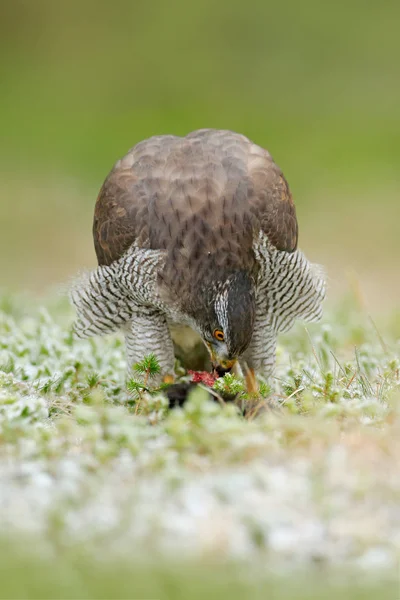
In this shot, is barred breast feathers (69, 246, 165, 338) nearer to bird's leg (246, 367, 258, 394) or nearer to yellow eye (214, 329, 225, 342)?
yellow eye (214, 329, 225, 342)

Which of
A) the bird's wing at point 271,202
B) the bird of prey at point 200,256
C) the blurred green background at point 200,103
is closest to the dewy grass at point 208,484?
the bird of prey at point 200,256

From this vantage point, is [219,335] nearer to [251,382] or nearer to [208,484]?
[251,382]

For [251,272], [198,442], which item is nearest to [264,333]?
[251,272]

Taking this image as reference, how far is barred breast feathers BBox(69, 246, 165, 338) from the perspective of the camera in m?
5.97

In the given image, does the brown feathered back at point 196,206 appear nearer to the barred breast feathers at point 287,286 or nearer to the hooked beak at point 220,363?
the barred breast feathers at point 287,286

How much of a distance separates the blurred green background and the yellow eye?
8.35 metres

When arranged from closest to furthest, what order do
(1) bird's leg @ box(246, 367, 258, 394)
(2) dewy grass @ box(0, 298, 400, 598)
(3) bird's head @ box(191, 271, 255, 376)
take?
1. (2) dewy grass @ box(0, 298, 400, 598)
2. (3) bird's head @ box(191, 271, 255, 376)
3. (1) bird's leg @ box(246, 367, 258, 394)

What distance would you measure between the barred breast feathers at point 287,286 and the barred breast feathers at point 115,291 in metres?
0.65

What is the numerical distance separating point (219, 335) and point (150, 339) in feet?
2.41

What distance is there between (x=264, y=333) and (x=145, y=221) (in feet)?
3.57

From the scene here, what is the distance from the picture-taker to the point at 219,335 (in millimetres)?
5785

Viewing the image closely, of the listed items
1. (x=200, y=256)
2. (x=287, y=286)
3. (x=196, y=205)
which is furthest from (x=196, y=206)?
(x=287, y=286)

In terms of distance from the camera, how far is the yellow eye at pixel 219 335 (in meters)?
5.75

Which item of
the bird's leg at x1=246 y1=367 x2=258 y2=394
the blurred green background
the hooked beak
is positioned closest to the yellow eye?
the hooked beak
